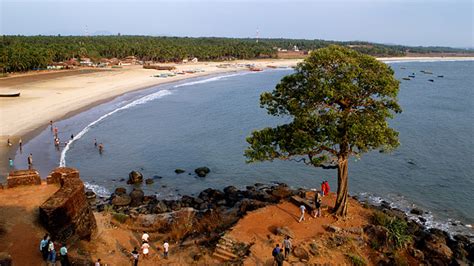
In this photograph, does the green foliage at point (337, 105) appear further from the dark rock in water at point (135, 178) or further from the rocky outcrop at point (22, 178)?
the dark rock in water at point (135, 178)

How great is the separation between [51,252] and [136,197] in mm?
15189

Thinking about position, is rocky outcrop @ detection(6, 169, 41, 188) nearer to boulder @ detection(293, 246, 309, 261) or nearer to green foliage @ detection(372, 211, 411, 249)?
boulder @ detection(293, 246, 309, 261)

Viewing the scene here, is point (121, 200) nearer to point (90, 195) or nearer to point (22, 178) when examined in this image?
point (90, 195)

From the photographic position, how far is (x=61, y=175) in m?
24.5

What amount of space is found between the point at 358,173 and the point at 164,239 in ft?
76.9

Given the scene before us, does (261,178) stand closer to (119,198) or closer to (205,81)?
(119,198)

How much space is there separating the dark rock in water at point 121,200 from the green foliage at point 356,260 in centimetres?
1788

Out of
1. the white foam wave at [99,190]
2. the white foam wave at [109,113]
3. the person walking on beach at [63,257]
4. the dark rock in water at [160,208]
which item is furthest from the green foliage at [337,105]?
the white foam wave at [109,113]

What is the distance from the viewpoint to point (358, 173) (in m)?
40.6

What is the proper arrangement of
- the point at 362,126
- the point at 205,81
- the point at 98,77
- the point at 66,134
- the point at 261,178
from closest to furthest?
the point at 362,126
the point at 261,178
the point at 66,134
the point at 98,77
the point at 205,81

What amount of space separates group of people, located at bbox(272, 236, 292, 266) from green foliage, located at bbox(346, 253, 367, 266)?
312 centimetres

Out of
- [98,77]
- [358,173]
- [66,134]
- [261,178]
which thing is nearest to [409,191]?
[358,173]

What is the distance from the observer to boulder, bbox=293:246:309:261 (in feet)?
64.1

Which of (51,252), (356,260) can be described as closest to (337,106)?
(356,260)
